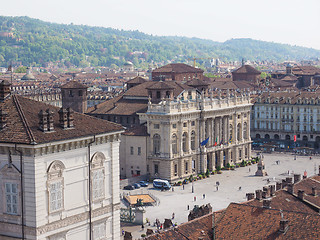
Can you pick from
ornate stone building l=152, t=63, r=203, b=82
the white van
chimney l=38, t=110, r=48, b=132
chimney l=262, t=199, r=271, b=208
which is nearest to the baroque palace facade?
the white van

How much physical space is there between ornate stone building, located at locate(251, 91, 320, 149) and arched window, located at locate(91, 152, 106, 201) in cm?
11236

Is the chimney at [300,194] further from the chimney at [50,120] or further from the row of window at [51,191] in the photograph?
the chimney at [50,120]

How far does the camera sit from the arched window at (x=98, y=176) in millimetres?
42750

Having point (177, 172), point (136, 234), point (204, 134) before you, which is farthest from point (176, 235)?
point (204, 134)

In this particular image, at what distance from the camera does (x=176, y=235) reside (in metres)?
49.6

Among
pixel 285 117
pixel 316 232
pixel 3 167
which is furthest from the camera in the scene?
pixel 285 117

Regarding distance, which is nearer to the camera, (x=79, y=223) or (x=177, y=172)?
(x=79, y=223)

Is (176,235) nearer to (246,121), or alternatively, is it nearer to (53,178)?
(53,178)

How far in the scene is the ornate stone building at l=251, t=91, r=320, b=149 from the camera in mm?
154750

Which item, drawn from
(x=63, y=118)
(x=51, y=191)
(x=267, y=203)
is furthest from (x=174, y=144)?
(x=51, y=191)

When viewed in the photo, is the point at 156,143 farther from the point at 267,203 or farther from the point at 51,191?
the point at 51,191

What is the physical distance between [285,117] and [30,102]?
121 m

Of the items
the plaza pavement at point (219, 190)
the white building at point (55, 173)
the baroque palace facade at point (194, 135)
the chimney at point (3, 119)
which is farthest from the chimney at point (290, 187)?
the baroque palace facade at point (194, 135)

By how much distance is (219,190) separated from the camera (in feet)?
333
